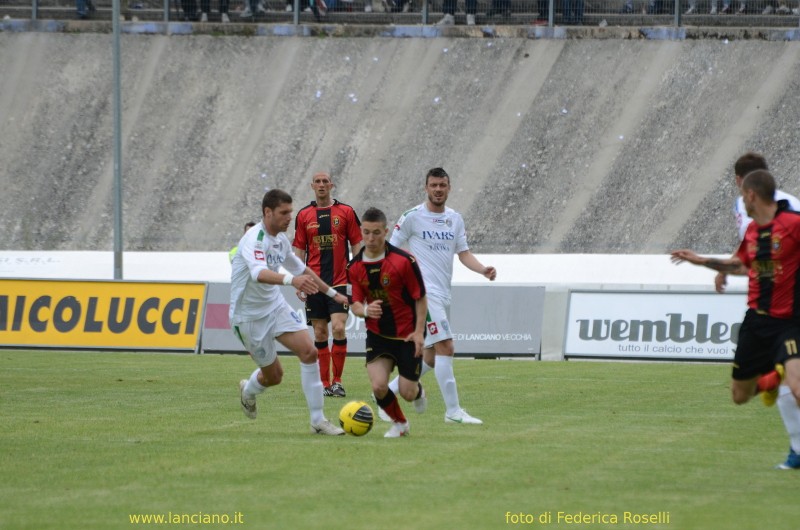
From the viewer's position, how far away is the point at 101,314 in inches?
879

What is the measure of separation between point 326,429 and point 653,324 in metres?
10.4

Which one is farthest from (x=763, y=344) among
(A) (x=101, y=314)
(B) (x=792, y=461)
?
(A) (x=101, y=314)

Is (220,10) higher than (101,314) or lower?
higher

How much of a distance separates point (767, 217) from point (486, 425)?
12.3 feet

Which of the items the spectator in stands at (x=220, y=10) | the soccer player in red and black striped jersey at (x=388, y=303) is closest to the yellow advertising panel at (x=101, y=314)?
the soccer player in red and black striped jersey at (x=388, y=303)

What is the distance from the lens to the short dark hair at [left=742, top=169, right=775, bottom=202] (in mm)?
8898

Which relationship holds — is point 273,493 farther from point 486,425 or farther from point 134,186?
point 134,186

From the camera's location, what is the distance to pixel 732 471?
898 centimetres

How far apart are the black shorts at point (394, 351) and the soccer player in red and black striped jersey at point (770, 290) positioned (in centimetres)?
270

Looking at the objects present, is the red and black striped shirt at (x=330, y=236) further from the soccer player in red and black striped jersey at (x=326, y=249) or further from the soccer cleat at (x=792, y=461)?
the soccer cleat at (x=792, y=461)

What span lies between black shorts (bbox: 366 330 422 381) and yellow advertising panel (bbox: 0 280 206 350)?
11384 mm

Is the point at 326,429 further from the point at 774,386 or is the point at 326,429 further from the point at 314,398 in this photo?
the point at 774,386

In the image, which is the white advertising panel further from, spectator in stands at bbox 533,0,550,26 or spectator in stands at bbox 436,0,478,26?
spectator in stands at bbox 436,0,478,26

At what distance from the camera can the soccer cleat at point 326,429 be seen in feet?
36.5
